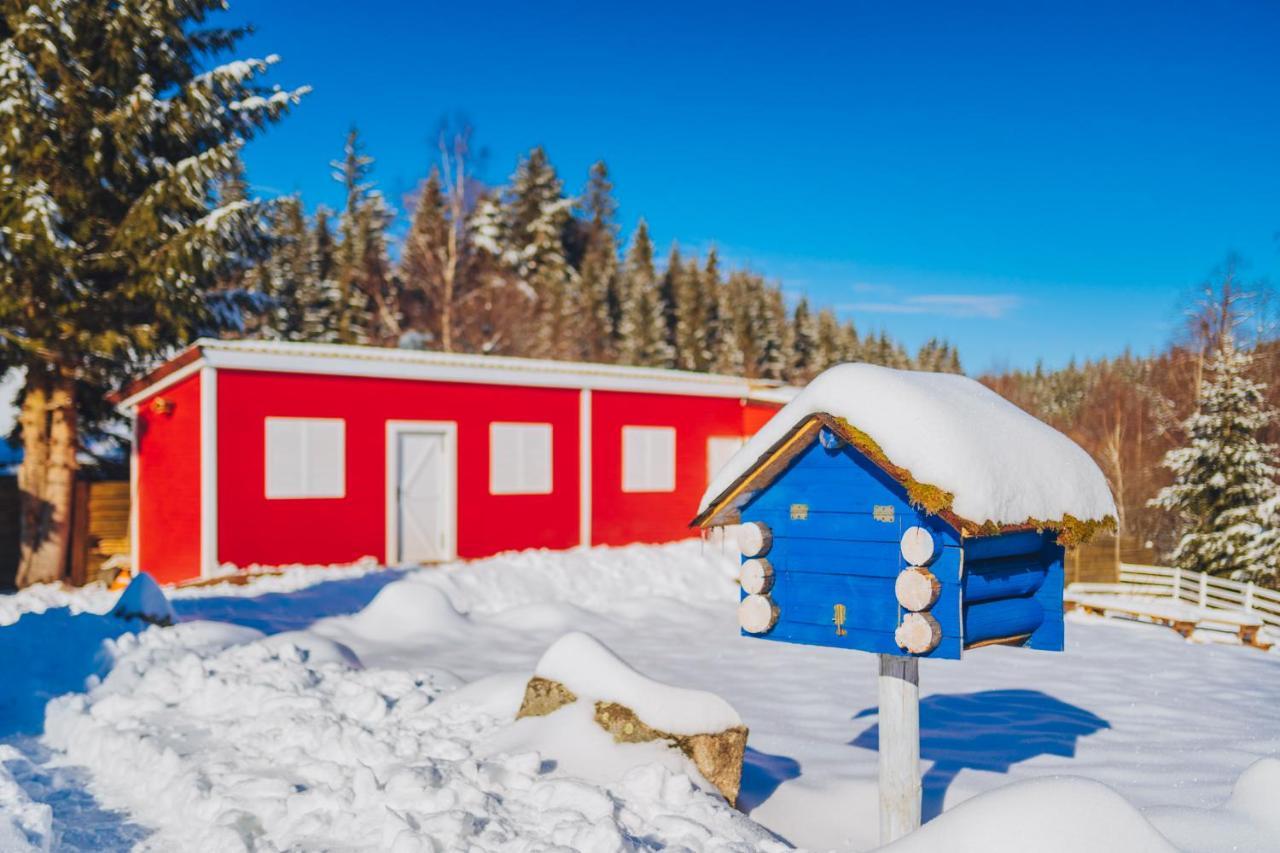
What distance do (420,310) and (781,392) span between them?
19.0 meters

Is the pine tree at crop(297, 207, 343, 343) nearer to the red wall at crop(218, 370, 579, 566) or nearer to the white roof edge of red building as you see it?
the white roof edge of red building

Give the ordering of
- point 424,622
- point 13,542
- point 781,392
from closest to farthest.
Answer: point 424,622, point 13,542, point 781,392

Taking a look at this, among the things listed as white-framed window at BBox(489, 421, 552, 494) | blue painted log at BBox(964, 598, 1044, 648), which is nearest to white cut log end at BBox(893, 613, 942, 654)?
blue painted log at BBox(964, 598, 1044, 648)

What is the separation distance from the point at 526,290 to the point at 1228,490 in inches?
1101

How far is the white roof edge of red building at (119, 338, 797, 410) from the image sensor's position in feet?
43.3

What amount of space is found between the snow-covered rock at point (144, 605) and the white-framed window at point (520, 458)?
680 cm

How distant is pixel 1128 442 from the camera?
36375mm

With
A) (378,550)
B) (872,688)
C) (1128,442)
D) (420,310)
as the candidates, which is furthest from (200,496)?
(1128,442)

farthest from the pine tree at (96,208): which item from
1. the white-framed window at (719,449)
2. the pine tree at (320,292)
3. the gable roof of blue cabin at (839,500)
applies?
the pine tree at (320,292)

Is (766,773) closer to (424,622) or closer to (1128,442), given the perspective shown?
(424,622)

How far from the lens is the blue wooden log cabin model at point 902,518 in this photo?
3.92 meters

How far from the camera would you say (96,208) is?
15586 mm

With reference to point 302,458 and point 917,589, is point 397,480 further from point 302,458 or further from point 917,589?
point 917,589

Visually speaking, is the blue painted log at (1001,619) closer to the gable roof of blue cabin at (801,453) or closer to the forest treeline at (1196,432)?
the gable roof of blue cabin at (801,453)
